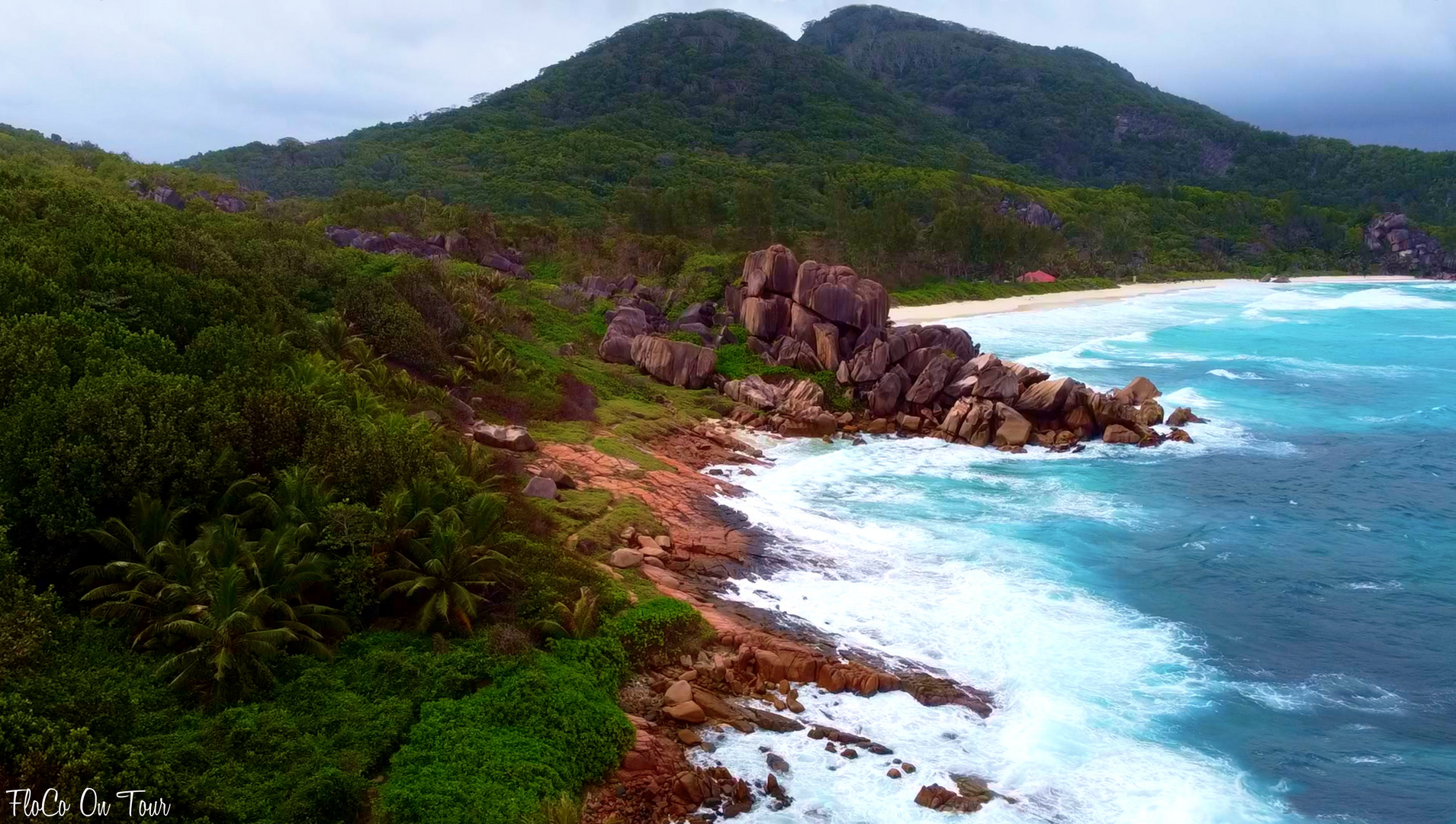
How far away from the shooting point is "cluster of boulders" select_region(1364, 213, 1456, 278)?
13027 centimetres

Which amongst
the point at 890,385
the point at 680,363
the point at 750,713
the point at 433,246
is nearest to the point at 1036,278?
the point at 890,385

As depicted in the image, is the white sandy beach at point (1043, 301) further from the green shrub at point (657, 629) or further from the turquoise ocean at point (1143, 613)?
the green shrub at point (657, 629)

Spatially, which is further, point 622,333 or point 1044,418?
point 622,333

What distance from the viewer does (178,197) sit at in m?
47.6

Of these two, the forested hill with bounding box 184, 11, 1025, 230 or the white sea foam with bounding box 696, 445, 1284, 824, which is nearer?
the white sea foam with bounding box 696, 445, 1284, 824

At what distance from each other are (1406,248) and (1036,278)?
80.3m

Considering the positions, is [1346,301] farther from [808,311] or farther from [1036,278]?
[808,311]

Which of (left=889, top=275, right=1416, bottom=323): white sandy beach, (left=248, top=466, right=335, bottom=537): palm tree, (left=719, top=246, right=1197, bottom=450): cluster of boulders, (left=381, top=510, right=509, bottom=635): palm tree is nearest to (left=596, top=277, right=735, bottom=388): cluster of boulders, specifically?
(left=719, top=246, right=1197, bottom=450): cluster of boulders

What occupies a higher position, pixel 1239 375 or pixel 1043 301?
pixel 1043 301

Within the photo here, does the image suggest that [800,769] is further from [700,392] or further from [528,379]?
[700,392]

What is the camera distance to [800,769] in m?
13.7

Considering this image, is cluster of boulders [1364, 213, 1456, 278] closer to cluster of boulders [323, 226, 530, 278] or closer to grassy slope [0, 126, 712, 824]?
cluster of boulders [323, 226, 530, 278]

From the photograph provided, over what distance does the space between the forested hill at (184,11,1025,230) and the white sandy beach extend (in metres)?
17.8

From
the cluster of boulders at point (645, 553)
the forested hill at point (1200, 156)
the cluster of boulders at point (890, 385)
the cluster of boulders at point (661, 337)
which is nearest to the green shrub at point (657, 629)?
the cluster of boulders at point (645, 553)
